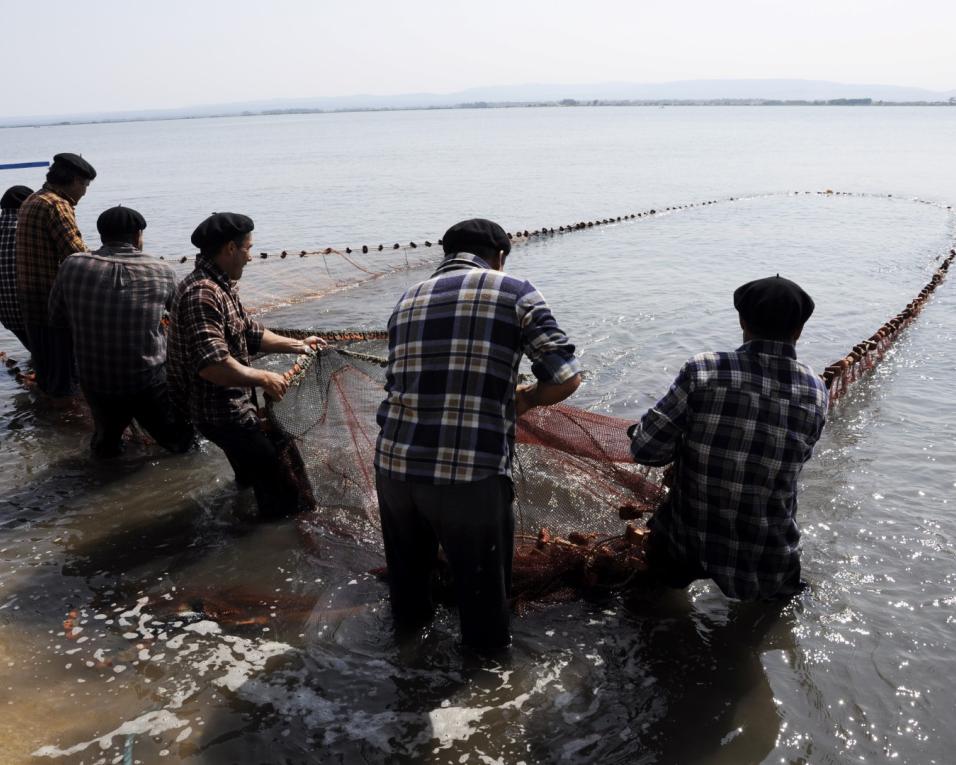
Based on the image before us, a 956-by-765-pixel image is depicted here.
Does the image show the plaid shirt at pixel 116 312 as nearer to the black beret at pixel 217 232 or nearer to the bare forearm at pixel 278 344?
the bare forearm at pixel 278 344

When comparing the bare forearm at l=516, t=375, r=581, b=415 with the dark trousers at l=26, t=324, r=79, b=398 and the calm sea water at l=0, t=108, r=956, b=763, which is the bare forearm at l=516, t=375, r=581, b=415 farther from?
the dark trousers at l=26, t=324, r=79, b=398

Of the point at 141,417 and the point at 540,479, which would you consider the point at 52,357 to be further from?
the point at 540,479

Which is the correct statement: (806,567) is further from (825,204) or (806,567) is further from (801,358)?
(825,204)

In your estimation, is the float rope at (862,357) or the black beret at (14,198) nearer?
the black beret at (14,198)

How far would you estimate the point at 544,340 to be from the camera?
9.48 ft

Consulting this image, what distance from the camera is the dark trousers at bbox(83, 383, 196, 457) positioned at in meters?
5.49

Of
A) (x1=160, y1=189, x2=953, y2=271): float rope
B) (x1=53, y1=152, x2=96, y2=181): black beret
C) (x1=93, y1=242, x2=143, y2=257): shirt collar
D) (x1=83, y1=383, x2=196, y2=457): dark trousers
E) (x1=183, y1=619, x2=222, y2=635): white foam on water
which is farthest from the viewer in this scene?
(x1=160, y1=189, x2=953, y2=271): float rope

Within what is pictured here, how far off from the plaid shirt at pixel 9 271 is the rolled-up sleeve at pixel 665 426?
6.00m

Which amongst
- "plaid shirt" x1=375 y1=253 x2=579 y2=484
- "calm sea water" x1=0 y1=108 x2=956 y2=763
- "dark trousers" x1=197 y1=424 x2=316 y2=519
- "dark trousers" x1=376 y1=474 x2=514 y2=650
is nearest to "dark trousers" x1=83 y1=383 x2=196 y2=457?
"calm sea water" x1=0 y1=108 x2=956 y2=763

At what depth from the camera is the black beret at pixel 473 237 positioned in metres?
3.14

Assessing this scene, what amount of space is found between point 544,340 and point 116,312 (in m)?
3.55

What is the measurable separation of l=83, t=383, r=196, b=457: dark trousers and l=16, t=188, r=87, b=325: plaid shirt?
60.8 inches

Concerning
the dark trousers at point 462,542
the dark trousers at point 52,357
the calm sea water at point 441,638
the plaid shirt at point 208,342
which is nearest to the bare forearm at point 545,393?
the dark trousers at point 462,542

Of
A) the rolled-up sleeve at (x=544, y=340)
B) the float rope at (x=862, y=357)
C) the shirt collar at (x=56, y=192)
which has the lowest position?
the float rope at (x=862, y=357)
